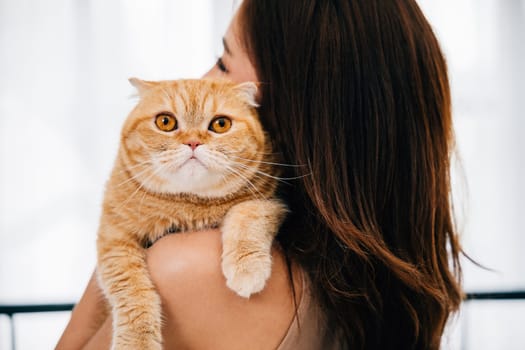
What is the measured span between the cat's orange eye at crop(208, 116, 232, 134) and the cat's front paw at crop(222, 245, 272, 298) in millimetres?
231

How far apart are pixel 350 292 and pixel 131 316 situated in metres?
0.38

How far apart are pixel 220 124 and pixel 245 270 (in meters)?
0.29

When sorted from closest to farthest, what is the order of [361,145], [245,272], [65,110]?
[245,272] < [361,145] < [65,110]

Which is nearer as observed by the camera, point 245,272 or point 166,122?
point 245,272

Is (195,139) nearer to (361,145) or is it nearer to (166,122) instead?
(166,122)

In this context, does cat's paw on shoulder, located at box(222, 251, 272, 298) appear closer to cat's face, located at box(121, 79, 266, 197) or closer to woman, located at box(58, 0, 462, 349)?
woman, located at box(58, 0, 462, 349)

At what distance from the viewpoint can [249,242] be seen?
0.77 meters

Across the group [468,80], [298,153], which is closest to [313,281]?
[298,153]

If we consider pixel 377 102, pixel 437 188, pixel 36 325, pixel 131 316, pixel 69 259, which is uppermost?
pixel 377 102

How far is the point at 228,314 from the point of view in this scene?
718 millimetres

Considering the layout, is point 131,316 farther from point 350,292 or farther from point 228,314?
point 350,292

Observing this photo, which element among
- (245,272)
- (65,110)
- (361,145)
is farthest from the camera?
(65,110)

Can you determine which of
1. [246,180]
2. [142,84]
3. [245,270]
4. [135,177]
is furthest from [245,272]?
[142,84]

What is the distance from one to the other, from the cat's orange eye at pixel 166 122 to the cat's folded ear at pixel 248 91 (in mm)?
134
